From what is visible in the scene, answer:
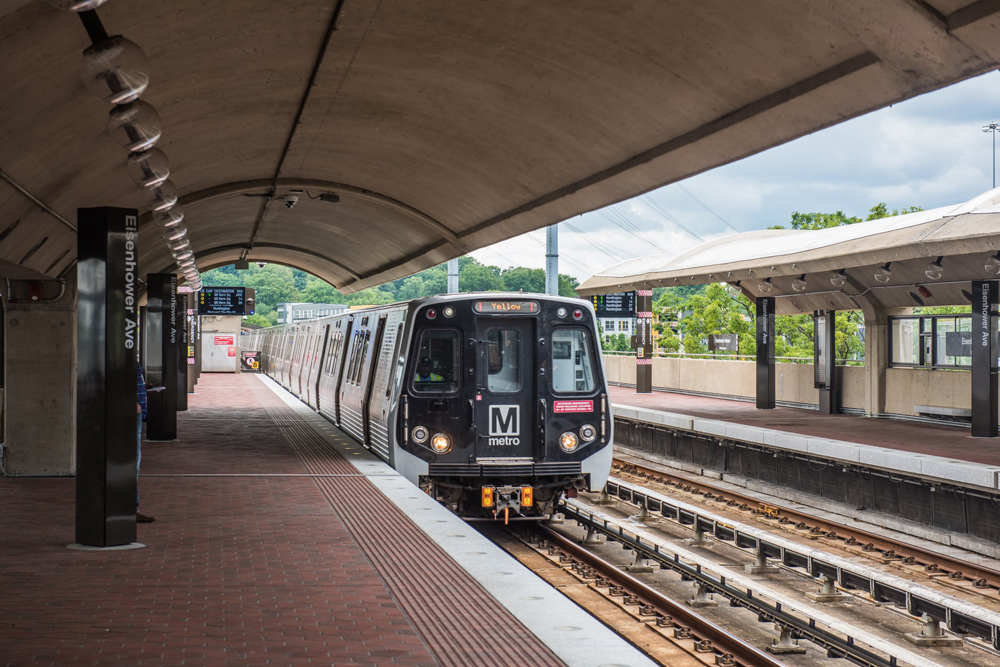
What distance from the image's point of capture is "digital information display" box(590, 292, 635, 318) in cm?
3047

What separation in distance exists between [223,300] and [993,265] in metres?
28.1

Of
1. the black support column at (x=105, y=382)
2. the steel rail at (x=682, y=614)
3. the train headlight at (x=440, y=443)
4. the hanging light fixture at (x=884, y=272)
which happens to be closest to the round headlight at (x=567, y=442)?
the steel rail at (x=682, y=614)

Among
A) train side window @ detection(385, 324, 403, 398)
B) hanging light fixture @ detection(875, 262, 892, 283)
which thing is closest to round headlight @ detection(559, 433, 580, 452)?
train side window @ detection(385, 324, 403, 398)

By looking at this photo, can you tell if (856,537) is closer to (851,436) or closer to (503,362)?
(851,436)

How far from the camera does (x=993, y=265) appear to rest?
51.5 ft

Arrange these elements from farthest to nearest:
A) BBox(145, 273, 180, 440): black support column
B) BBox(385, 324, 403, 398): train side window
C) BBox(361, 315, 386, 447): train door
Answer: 1. BBox(145, 273, 180, 440): black support column
2. BBox(361, 315, 386, 447): train door
3. BBox(385, 324, 403, 398): train side window

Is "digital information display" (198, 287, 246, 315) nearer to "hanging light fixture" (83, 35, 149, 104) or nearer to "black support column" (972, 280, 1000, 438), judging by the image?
"black support column" (972, 280, 1000, 438)

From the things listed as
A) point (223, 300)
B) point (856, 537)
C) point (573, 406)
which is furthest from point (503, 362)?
point (223, 300)

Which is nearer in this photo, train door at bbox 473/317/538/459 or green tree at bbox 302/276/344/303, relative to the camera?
train door at bbox 473/317/538/459

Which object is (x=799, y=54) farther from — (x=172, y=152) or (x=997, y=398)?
(x=997, y=398)

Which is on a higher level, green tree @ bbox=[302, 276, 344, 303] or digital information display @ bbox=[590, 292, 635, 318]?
green tree @ bbox=[302, 276, 344, 303]

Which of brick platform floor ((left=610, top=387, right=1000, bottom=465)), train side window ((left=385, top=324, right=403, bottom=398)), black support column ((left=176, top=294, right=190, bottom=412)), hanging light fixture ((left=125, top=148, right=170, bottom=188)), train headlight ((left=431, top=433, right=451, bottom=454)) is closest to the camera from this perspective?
hanging light fixture ((left=125, top=148, right=170, bottom=188))

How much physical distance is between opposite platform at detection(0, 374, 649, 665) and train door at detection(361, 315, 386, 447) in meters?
3.06

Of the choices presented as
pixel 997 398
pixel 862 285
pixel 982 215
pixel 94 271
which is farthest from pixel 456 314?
pixel 862 285
